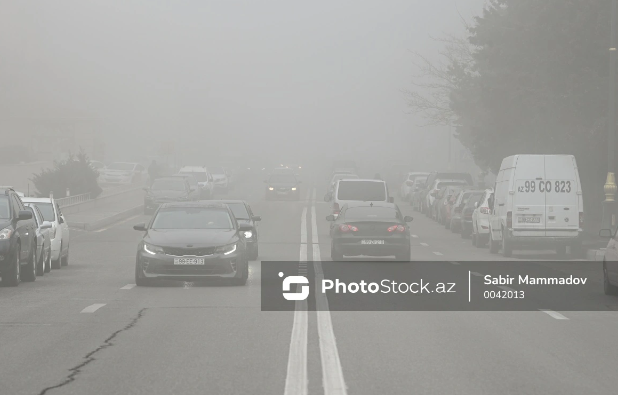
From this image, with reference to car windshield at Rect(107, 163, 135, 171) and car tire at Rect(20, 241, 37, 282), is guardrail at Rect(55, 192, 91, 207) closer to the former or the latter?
car tire at Rect(20, 241, 37, 282)

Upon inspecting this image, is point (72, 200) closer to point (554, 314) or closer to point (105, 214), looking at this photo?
point (105, 214)

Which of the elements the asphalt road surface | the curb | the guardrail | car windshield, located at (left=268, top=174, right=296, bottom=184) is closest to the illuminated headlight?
the asphalt road surface

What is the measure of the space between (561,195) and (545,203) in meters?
0.46

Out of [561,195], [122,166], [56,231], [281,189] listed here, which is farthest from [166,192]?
[122,166]

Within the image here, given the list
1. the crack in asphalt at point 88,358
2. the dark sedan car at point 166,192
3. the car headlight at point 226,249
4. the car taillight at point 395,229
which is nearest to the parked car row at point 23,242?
the car headlight at point 226,249

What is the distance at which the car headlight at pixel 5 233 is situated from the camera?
764 inches

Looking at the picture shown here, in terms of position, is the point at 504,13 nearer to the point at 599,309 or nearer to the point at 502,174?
the point at 502,174

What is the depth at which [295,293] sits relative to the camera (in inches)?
736

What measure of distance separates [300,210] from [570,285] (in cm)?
3577

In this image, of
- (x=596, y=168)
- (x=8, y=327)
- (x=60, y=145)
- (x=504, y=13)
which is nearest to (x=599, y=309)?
(x=8, y=327)

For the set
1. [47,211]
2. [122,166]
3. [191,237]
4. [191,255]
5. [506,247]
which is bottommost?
[122,166]

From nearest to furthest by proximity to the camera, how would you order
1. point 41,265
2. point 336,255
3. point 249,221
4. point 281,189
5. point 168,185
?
point 41,265, point 336,255, point 249,221, point 168,185, point 281,189

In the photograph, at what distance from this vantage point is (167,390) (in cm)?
908

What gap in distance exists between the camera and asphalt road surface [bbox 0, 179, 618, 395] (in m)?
9.46
